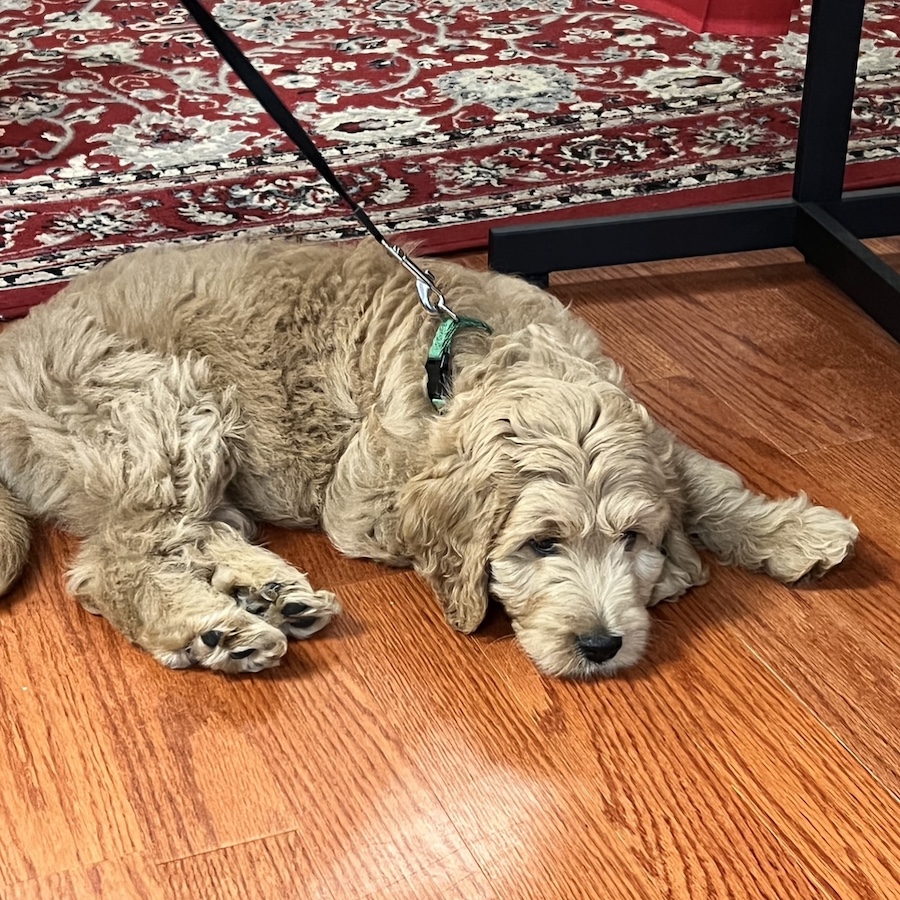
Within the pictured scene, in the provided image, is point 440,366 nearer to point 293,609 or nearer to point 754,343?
point 293,609

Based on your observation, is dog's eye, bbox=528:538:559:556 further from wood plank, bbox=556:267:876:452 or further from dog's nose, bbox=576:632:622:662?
wood plank, bbox=556:267:876:452

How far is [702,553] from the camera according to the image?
1986 mm

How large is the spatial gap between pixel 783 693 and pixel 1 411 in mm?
1272

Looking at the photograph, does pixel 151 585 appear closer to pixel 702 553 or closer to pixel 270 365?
pixel 270 365

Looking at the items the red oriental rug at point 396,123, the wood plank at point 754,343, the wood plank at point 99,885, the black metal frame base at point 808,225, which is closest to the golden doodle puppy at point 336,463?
the wood plank at point 99,885

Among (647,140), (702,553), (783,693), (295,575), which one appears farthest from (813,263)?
(295,575)

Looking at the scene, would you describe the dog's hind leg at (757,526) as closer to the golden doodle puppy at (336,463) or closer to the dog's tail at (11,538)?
the golden doodle puppy at (336,463)

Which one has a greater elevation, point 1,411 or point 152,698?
point 1,411

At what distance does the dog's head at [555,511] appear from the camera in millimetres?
1650

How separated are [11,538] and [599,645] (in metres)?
0.92

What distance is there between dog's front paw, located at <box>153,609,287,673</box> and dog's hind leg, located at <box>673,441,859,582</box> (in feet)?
2.24

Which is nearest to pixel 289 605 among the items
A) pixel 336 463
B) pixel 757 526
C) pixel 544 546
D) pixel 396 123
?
pixel 336 463

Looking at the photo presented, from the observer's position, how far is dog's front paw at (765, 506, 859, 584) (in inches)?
74.4

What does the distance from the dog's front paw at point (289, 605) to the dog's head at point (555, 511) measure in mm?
198
